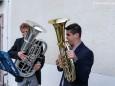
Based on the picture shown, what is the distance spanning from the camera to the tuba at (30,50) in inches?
275

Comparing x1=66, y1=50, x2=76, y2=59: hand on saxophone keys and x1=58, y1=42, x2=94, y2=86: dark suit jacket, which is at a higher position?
x1=66, y1=50, x2=76, y2=59: hand on saxophone keys

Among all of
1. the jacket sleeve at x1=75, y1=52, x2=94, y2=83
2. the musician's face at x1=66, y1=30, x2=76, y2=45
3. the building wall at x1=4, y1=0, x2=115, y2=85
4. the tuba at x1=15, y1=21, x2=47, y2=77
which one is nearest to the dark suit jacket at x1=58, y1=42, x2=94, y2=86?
the jacket sleeve at x1=75, y1=52, x2=94, y2=83

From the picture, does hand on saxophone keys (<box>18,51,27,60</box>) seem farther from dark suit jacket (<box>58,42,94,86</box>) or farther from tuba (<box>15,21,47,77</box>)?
dark suit jacket (<box>58,42,94,86</box>)

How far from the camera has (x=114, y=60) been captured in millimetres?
7609

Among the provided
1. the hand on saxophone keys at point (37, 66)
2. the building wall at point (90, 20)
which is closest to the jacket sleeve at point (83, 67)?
the hand on saxophone keys at point (37, 66)

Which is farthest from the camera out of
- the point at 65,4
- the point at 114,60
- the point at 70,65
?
the point at 65,4

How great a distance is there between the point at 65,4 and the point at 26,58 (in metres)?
1.82

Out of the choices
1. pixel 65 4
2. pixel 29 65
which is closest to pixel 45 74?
pixel 65 4

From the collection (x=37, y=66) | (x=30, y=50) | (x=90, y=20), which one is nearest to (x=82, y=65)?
(x=30, y=50)

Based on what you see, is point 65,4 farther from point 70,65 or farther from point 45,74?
point 70,65

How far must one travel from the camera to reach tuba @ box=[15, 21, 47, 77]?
6.98 m

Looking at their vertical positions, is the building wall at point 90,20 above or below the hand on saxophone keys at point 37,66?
above


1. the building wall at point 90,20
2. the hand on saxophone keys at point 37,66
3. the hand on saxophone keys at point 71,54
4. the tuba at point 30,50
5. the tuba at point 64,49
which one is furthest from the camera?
the building wall at point 90,20

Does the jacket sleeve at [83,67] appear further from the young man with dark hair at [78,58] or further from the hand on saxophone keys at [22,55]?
the hand on saxophone keys at [22,55]
